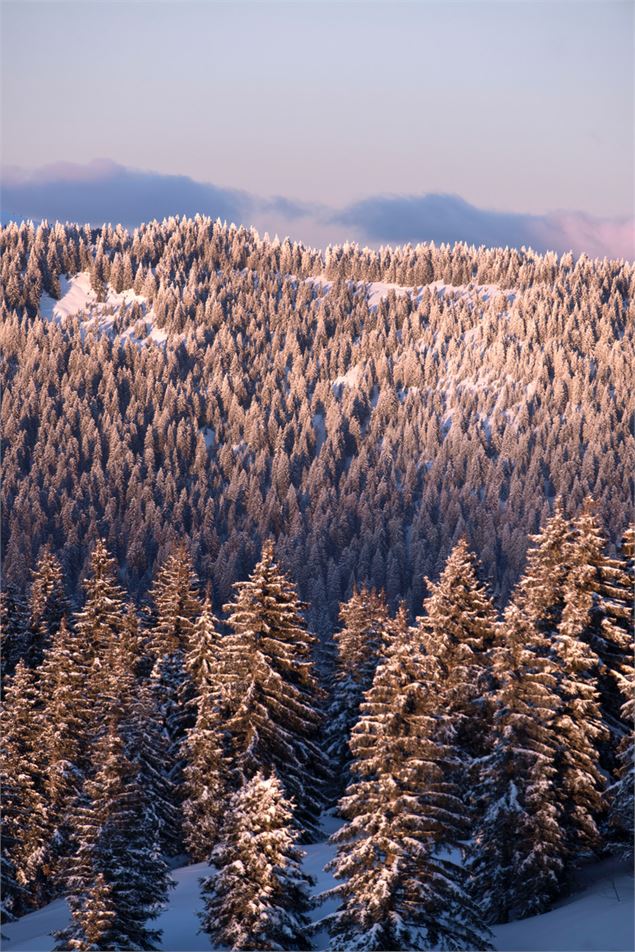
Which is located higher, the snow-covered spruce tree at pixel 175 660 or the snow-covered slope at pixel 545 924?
the snow-covered spruce tree at pixel 175 660

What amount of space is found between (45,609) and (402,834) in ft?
102

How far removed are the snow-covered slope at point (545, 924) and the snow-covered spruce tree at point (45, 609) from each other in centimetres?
1642

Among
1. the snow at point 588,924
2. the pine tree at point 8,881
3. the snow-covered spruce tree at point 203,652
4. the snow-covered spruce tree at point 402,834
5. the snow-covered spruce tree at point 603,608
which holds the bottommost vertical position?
the pine tree at point 8,881

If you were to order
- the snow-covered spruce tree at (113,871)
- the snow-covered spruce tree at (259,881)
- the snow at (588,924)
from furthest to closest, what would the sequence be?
the snow-covered spruce tree at (113,871)
the snow-covered spruce tree at (259,881)
the snow at (588,924)

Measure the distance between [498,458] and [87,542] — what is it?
8655 cm

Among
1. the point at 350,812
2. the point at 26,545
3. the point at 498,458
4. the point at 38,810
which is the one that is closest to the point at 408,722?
the point at 350,812

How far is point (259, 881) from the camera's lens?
23.6 meters

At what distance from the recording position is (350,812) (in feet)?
75.3

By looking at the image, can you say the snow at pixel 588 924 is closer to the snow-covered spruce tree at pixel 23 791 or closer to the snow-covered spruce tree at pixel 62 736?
the snow-covered spruce tree at pixel 62 736

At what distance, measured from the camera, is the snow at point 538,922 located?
2228 cm

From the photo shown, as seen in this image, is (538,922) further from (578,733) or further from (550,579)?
(550,579)

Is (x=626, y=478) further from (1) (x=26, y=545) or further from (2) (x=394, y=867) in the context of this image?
(2) (x=394, y=867)

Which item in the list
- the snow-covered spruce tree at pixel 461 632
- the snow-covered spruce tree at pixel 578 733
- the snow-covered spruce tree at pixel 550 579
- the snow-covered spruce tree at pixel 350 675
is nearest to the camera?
the snow-covered spruce tree at pixel 578 733

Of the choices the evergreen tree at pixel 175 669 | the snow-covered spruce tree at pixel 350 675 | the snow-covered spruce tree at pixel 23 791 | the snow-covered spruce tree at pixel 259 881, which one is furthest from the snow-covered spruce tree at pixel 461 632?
the snow-covered spruce tree at pixel 23 791
